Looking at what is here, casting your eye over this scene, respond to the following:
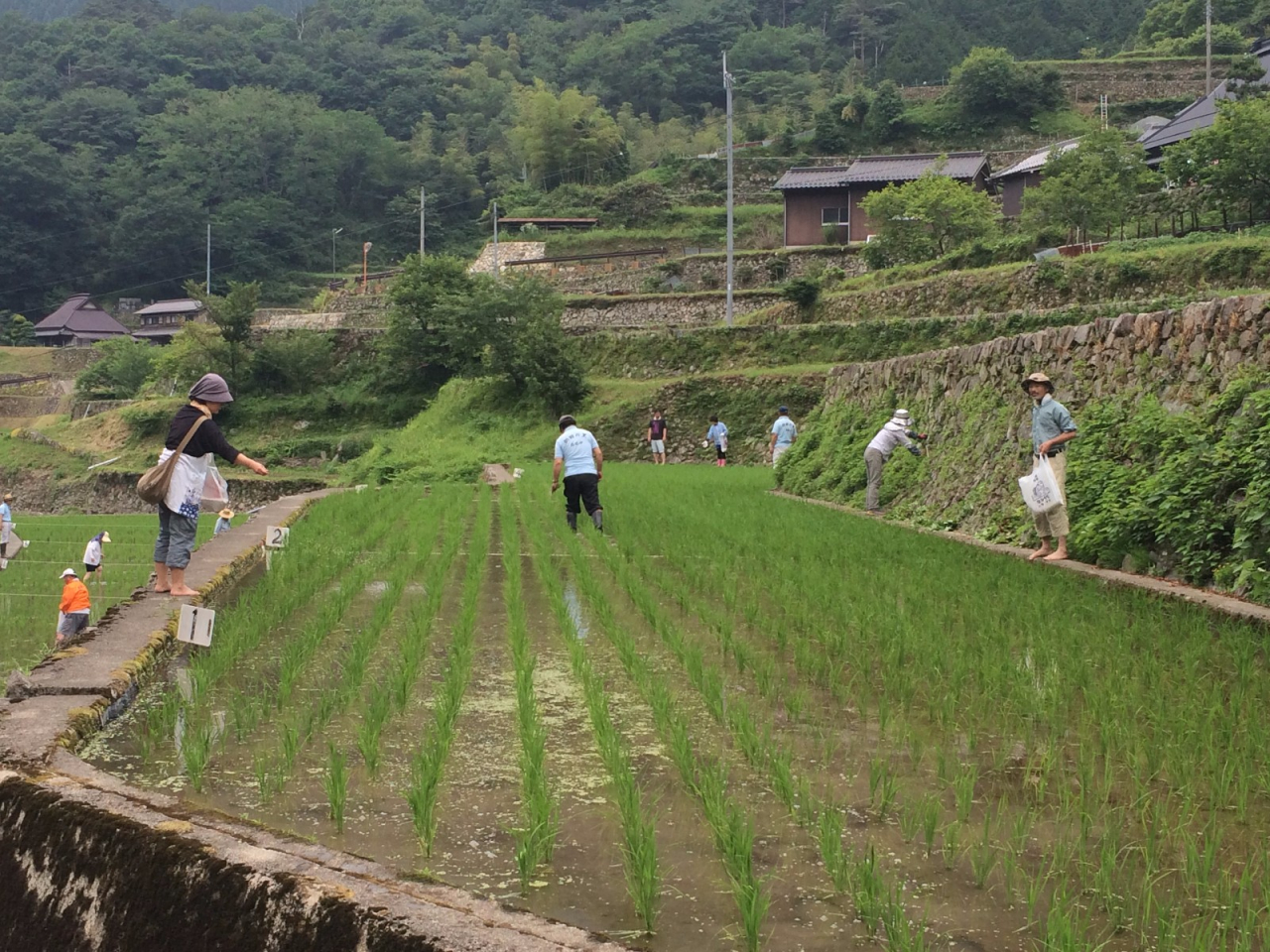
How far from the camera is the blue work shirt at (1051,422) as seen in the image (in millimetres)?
8711

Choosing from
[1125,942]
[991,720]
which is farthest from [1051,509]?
[1125,942]

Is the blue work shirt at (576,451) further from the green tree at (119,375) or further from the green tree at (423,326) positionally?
the green tree at (119,375)

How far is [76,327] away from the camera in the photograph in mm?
64125

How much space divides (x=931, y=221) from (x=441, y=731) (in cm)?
3336

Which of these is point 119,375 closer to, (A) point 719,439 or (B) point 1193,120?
(A) point 719,439

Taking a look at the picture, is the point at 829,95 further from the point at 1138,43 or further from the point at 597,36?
the point at 597,36

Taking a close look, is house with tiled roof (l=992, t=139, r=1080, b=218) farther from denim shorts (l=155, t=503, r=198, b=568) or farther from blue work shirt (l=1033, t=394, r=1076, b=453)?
denim shorts (l=155, t=503, r=198, b=568)

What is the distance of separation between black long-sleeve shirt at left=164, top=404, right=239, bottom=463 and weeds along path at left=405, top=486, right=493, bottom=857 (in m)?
1.72

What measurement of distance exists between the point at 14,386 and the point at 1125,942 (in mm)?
58973

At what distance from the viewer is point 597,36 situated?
97812mm

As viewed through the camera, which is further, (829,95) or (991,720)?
(829,95)

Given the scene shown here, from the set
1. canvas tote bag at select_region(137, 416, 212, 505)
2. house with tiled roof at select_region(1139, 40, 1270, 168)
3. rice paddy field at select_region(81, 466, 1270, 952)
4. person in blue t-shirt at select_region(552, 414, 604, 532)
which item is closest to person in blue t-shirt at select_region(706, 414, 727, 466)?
person in blue t-shirt at select_region(552, 414, 604, 532)

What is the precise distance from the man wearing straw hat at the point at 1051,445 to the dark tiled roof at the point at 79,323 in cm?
6404

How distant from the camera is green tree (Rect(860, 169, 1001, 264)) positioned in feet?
113
